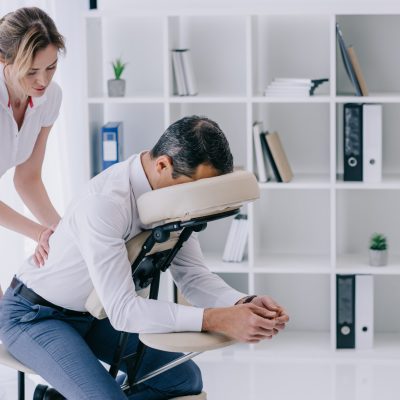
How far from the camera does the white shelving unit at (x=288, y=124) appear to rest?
12.9 ft

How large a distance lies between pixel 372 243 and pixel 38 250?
194 cm

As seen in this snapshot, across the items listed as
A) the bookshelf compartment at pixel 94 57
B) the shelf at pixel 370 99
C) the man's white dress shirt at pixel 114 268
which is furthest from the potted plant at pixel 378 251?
the man's white dress shirt at pixel 114 268

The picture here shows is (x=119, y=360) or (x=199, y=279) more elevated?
(x=199, y=279)

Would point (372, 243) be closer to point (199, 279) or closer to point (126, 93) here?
point (126, 93)

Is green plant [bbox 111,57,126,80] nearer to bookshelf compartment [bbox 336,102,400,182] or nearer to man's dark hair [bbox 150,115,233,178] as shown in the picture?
Answer: bookshelf compartment [bbox 336,102,400,182]

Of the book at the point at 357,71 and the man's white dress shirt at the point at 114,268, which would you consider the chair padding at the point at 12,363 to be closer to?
the man's white dress shirt at the point at 114,268

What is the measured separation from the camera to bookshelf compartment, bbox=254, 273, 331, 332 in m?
4.19

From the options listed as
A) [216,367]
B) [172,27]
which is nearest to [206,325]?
[216,367]

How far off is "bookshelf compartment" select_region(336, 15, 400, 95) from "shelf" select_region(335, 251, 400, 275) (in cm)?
74

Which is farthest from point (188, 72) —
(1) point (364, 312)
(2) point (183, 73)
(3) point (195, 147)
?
(3) point (195, 147)

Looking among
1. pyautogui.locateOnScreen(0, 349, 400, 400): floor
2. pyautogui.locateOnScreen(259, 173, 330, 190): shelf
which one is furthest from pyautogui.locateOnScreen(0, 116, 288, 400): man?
pyautogui.locateOnScreen(259, 173, 330, 190): shelf

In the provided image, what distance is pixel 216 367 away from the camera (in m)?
3.78

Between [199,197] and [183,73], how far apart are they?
6.75 feet

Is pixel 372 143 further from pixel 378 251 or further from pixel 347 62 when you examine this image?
pixel 378 251
